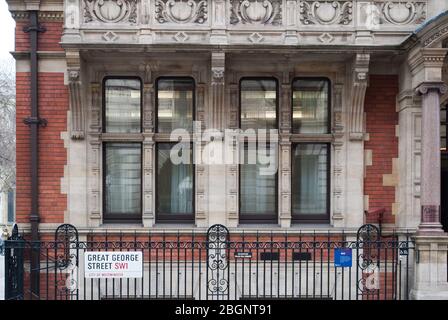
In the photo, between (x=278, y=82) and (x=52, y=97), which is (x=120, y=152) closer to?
(x=52, y=97)

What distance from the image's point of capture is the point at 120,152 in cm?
1096

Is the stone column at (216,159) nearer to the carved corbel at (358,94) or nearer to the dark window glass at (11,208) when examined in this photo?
the carved corbel at (358,94)

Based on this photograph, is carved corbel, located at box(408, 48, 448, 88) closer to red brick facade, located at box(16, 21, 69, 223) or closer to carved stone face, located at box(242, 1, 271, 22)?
carved stone face, located at box(242, 1, 271, 22)

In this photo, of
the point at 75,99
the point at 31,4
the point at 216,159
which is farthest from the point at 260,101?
the point at 31,4

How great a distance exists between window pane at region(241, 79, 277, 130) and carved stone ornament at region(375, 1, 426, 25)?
2.44m

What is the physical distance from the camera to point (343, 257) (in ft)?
32.8

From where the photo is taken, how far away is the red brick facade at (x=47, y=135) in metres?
10.6

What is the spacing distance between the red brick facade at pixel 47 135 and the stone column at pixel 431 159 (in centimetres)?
672

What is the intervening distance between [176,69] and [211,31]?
3.60ft

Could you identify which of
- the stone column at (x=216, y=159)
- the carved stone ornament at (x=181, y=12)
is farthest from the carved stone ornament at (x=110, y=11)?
the stone column at (x=216, y=159)

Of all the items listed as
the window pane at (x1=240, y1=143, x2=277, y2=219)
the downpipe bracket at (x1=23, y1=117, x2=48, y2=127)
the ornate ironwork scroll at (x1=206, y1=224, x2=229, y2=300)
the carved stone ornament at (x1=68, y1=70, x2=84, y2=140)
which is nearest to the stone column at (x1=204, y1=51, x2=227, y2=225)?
the ornate ironwork scroll at (x1=206, y1=224, x2=229, y2=300)

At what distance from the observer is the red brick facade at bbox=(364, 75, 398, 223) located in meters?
10.8

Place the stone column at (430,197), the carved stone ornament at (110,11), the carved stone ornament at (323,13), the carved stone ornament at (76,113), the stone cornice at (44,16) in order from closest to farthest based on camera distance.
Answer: the stone column at (430,197) → the carved stone ornament at (110,11) → the carved stone ornament at (323,13) → the carved stone ornament at (76,113) → the stone cornice at (44,16)

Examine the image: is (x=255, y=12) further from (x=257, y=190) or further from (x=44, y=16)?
(x=44, y=16)
